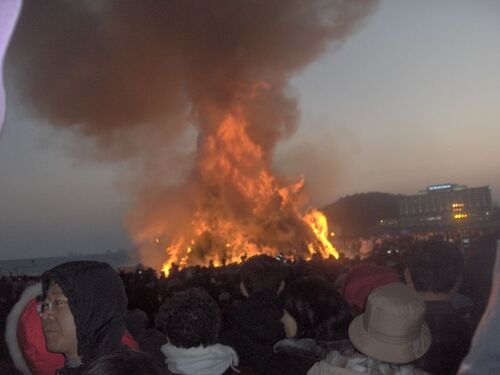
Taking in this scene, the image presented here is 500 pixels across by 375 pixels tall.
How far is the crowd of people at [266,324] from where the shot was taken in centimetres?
251

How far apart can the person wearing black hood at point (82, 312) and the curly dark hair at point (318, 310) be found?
1.13 m

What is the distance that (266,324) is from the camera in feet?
13.4

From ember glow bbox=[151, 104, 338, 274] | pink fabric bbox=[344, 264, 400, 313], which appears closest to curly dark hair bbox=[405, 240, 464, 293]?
pink fabric bbox=[344, 264, 400, 313]

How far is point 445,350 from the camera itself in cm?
317

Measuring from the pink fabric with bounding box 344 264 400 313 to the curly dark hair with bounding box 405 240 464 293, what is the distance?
495 millimetres

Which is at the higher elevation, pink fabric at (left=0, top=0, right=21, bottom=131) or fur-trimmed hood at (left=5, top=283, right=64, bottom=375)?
pink fabric at (left=0, top=0, right=21, bottom=131)

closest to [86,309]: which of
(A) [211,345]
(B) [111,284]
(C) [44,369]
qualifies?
(B) [111,284]

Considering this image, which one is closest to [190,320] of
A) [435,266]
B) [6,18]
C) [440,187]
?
[435,266]

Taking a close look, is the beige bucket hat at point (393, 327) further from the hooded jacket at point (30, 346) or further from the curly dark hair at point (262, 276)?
the curly dark hair at point (262, 276)

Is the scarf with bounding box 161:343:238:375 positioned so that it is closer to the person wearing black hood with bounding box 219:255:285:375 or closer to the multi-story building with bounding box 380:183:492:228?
the person wearing black hood with bounding box 219:255:285:375

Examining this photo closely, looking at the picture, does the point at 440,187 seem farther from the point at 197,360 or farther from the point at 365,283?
the point at 197,360

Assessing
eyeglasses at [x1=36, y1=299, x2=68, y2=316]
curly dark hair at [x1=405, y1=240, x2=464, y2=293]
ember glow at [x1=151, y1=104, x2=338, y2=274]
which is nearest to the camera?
eyeglasses at [x1=36, y1=299, x2=68, y2=316]

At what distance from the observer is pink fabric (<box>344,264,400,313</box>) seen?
14.1 feet

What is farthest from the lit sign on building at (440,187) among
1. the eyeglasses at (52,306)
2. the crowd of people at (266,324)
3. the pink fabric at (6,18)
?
the pink fabric at (6,18)
